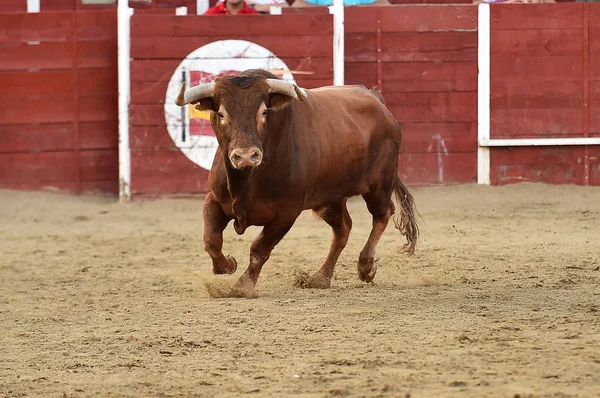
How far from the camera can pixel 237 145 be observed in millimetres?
5391

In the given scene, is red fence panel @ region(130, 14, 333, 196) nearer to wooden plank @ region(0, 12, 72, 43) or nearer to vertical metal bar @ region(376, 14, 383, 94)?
vertical metal bar @ region(376, 14, 383, 94)

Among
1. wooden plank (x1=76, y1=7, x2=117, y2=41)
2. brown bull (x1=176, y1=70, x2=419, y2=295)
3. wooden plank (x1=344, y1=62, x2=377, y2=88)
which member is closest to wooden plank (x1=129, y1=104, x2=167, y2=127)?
wooden plank (x1=76, y1=7, x2=117, y2=41)

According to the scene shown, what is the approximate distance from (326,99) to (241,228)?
1.03 m

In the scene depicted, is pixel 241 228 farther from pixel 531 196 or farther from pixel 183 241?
pixel 531 196

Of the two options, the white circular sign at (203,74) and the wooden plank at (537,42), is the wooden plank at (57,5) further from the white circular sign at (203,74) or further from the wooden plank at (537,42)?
the wooden plank at (537,42)

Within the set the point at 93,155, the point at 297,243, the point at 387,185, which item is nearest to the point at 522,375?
the point at 387,185

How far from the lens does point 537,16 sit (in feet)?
34.7

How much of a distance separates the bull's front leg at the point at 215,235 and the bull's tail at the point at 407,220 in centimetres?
150

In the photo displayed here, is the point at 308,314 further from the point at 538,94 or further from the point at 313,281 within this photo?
the point at 538,94

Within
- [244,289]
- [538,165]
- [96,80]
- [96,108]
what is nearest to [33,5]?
[96,80]

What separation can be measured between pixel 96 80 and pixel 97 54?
0.23 m

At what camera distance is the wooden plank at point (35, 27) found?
10.5 meters

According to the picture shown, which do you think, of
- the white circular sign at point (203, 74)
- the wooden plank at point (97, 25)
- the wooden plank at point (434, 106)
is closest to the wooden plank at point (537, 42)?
the wooden plank at point (434, 106)

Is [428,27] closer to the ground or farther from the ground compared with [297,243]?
farther from the ground
